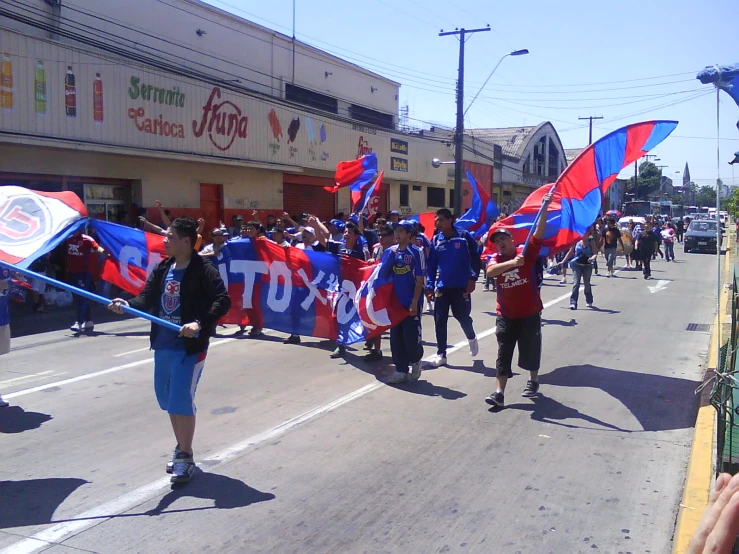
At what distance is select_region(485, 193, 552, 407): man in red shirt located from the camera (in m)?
7.00

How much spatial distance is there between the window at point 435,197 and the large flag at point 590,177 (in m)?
28.2

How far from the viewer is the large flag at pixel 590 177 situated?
292 inches

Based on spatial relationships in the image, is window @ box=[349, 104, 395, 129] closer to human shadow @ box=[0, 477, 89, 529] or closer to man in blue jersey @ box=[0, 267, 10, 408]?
man in blue jersey @ box=[0, 267, 10, 408]

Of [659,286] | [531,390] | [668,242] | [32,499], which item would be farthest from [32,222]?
[668,242]

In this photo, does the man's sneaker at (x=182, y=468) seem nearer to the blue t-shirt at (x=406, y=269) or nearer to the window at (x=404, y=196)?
the blue t-shirt at (x=406, y=269)

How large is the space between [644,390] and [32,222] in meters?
6.30

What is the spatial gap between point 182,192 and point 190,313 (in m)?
15.0

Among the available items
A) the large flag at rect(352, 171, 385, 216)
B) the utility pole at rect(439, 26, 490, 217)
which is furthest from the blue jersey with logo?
the utility pole at rect(439, 26, 490, 217)

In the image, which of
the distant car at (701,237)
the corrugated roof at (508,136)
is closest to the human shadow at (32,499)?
the distant car at (701,237)

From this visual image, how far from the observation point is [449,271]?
28.9 feet

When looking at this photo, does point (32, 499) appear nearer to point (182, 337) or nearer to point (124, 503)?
point (124, 503)

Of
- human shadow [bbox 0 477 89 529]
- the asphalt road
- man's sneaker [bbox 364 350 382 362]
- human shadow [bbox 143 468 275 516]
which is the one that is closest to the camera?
the asphalt road

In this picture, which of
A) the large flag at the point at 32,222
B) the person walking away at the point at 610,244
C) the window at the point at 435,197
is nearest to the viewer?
the large flag at the point at 32,222

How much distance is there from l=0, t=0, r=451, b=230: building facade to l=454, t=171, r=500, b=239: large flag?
355 centimetres
